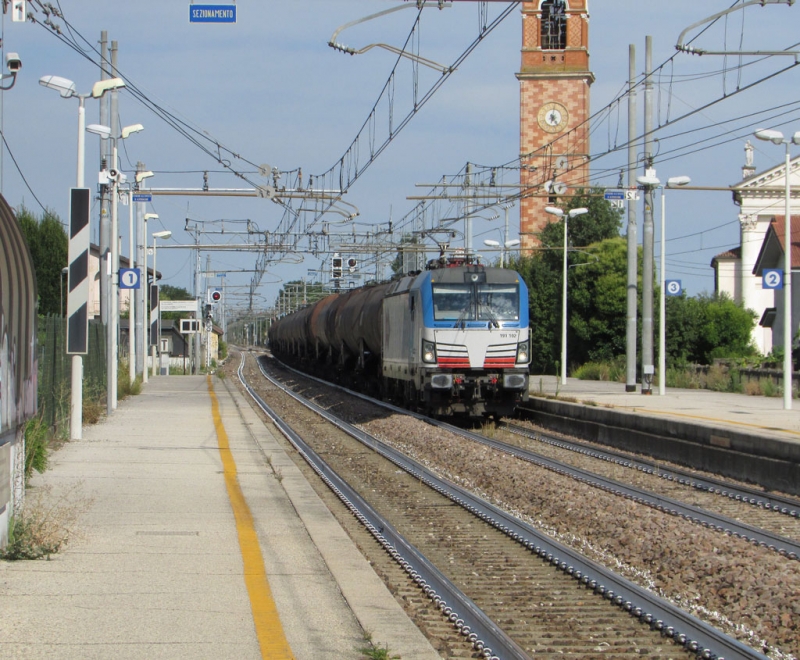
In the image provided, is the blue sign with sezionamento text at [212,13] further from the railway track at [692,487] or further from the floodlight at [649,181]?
the floodlight at [649,181]

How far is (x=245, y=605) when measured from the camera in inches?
259

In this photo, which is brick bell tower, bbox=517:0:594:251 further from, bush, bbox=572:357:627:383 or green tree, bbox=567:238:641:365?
bush, bbox=572:357:627:383

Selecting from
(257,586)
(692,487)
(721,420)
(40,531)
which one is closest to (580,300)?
(721,420)

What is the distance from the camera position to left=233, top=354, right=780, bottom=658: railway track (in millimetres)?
6668

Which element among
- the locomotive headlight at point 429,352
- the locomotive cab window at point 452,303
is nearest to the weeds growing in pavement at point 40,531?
the locomotive headlight at point 429,352

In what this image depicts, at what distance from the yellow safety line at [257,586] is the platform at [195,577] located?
0.04 ft

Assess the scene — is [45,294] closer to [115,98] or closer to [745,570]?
[115,98]

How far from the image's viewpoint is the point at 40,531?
7.95 metres

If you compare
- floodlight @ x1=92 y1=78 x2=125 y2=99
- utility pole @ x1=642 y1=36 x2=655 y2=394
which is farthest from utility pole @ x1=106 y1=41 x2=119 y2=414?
utility pole @ x1=642 y1=36 x2=655 y2=394

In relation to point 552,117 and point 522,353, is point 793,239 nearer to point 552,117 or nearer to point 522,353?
point 552,117

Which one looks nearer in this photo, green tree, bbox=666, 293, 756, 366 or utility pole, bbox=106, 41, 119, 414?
utility pole, bbox=106, 41, 119, 414

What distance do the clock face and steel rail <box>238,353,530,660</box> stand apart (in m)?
58.4

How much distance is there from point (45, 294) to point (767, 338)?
131ft

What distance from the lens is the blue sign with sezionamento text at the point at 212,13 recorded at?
45.5 ft
